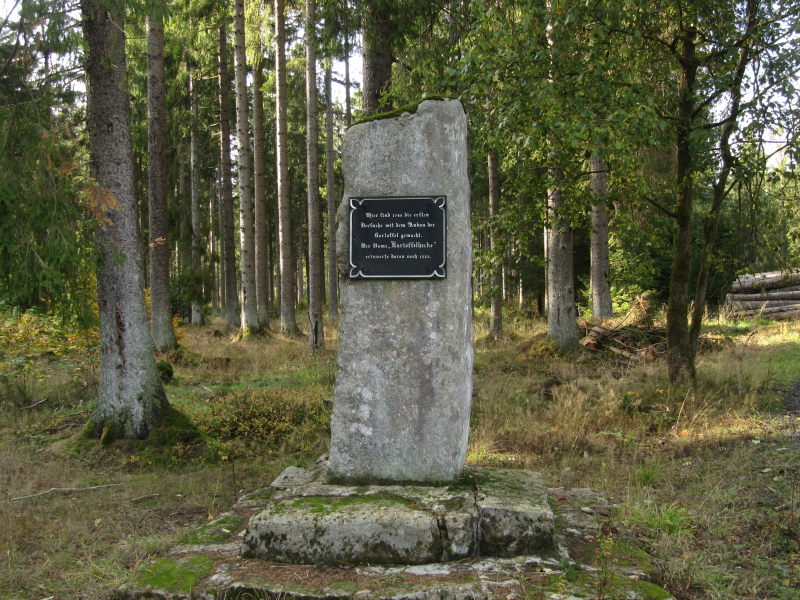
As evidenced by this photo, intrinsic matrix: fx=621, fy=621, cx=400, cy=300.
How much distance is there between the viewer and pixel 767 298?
19.4 metres

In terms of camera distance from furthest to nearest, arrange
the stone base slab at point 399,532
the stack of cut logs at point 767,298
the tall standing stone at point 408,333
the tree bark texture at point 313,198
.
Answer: the stack of cut logs at point 767,298 → the tree bark texture at point 313,198 → the tall standing stone at point 408,333 → the stone base slab at point 399,532

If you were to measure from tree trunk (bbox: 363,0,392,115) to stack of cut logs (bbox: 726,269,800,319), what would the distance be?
1294 centimetres

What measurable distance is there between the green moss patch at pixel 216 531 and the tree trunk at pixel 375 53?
22.6 feet

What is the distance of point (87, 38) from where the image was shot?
287 inches

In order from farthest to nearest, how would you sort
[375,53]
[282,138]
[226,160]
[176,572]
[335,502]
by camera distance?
[226,160]
[282,138]
[375,53]
[335,502]
[176,572]

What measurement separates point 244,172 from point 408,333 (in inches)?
495

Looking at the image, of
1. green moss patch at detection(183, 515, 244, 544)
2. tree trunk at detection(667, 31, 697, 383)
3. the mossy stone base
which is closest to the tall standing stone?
the mossy stone base

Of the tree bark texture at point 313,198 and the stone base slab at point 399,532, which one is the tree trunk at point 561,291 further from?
the stone base slab at point 399,532

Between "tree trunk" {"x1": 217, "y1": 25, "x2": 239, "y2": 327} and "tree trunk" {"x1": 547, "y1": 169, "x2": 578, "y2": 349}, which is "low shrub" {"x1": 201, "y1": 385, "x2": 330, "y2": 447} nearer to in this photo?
"tree trunk" {"x1": 547, "y1": 169, "x2": 578, "y2": 349}

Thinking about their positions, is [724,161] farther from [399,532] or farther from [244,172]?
[244,172]

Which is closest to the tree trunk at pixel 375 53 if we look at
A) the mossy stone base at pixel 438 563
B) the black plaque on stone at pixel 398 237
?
the black plaque on stone at pixel 398 237

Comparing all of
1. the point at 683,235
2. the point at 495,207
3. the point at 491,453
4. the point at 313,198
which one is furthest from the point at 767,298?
the point at 491,453

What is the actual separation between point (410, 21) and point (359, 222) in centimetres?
685

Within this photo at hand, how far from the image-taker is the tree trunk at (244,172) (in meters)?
15.0
